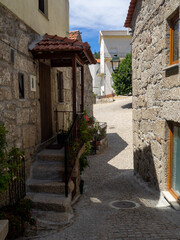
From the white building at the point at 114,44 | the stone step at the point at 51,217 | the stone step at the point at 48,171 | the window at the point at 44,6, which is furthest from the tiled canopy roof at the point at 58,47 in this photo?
the white building at the point at 114,44

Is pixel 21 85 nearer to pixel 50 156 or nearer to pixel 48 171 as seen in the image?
pixel 50 156

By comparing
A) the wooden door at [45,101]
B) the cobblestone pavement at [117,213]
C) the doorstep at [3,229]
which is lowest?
the cobblestone pavement at [117,213]

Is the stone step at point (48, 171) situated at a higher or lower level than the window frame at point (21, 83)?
lower

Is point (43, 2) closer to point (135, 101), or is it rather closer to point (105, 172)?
point (135, 101)

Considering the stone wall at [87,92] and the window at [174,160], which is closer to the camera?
the window at [174,160]

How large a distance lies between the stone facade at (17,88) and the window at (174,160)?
3.18 meters

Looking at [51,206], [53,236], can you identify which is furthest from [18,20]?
[53,236]

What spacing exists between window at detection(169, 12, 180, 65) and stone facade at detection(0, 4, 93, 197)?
317 cm

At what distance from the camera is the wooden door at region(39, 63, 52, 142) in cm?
650

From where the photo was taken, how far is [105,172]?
932cm

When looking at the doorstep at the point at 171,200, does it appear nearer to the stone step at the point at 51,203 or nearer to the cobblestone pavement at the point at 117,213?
the cobblestone pavement at the point at 117,213

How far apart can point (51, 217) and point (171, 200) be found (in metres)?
2.42

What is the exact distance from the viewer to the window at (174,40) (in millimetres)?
4812

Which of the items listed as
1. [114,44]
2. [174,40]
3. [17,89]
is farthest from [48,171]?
[114,44]
